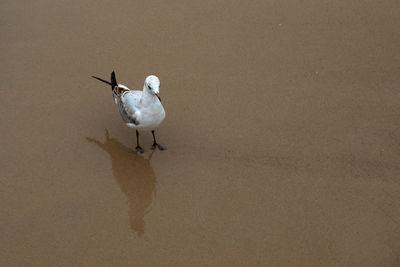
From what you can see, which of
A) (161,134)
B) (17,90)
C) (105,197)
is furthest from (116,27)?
(105,197)

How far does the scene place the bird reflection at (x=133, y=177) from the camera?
404cm

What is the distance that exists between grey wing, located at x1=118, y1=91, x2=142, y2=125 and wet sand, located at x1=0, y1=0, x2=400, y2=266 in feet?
1.41

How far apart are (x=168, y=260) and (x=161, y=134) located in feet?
5.01

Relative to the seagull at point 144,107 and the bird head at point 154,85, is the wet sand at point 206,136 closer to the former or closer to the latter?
the seagull at point 144,107

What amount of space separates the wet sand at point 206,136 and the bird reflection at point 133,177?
0.02m

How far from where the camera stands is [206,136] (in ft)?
15.1

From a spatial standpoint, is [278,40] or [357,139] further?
[278,40]

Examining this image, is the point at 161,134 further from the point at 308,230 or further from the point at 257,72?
the point at 308,230

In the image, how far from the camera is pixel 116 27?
18.9ft

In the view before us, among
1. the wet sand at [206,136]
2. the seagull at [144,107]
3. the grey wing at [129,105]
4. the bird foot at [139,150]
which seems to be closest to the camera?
the wet sand at [206,136]

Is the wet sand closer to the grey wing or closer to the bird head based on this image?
the grey wing

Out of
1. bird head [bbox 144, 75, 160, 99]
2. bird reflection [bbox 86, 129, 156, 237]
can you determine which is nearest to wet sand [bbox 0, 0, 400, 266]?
bird reflection [bbox 86, 129, 156, 237]

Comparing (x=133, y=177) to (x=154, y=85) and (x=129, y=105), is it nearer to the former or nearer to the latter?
(x=129, y=105)

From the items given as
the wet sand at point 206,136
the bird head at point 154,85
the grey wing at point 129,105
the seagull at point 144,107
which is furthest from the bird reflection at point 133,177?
the bird head at point 154,85
